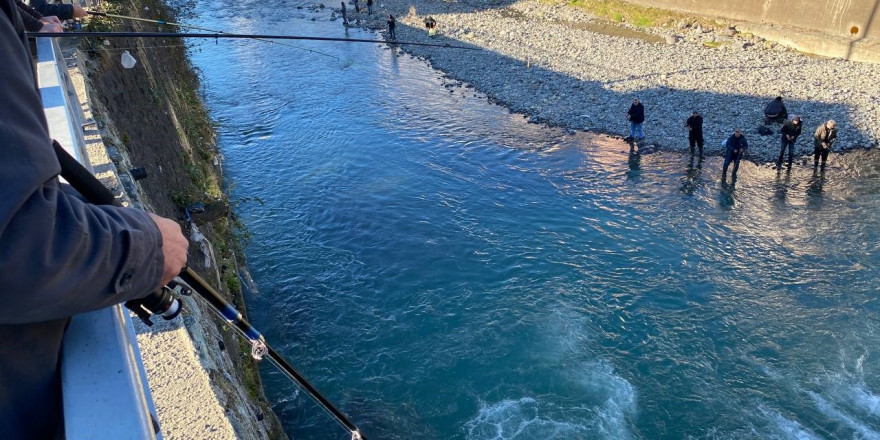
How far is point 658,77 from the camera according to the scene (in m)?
22.6

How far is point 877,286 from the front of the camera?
38.8 feet

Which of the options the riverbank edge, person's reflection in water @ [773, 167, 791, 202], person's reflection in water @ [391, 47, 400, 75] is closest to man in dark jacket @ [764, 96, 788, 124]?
person's reflection in water @ [773, 167, 791, 202]

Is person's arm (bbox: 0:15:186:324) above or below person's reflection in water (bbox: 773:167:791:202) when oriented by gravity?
above

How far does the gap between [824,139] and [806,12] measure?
457 inches

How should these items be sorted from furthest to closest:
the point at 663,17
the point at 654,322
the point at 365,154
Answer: the point at 663,17, the point at 365,154, the point at 654,322

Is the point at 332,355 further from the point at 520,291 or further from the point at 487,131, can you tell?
the point at 487,131

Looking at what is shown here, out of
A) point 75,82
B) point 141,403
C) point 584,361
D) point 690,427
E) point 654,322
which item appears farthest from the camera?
point 654,322

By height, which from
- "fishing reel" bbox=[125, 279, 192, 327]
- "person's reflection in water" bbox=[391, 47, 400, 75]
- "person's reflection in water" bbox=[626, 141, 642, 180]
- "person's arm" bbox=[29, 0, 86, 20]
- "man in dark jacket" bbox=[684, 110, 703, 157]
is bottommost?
Answer: "person's reflection in water" bbox=[626, 141, 642, 180]

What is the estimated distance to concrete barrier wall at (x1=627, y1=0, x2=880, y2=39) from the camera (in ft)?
72.4

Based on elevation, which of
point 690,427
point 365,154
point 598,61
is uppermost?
point 598,61

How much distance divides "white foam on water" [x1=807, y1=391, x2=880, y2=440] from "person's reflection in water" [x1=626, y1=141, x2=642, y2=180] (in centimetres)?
828

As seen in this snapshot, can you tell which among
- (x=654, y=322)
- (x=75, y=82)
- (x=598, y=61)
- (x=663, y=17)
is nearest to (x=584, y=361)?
(x=654, y=322)

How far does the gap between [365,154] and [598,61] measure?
38.7ft

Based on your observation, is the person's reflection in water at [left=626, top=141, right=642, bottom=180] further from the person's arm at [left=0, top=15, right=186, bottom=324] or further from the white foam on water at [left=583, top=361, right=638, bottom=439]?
the person's arm at [left=0, top=15, right=186, bottom=324]
